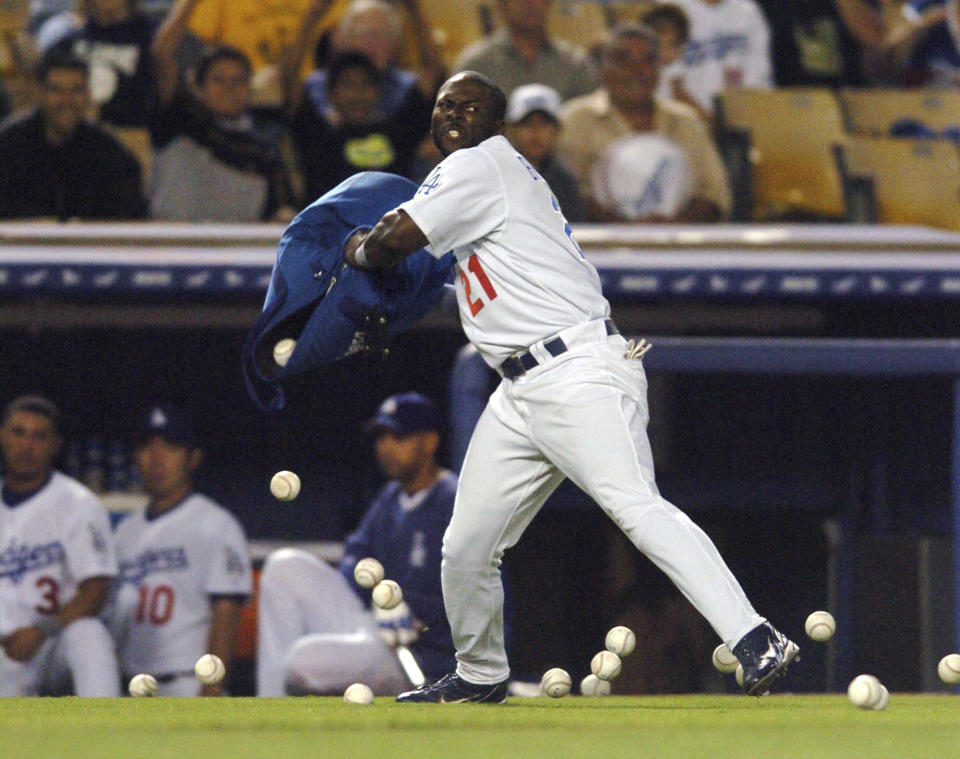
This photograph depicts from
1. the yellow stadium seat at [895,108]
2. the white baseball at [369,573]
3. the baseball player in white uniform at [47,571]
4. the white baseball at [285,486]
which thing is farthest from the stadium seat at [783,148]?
the white baseball at [285,486]

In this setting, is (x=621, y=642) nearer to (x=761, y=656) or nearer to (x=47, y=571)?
(x=761, y=656)

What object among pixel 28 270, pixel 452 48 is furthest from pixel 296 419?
pixel 452 48

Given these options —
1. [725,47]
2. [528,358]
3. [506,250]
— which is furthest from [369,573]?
[725,47]

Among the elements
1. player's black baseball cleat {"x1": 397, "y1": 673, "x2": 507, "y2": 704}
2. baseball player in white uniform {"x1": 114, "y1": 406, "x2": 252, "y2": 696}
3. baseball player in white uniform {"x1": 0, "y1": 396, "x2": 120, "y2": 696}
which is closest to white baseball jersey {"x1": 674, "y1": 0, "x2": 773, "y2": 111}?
baseball player in white uniform {"x1": 114, "y1": 406, "x2": 252, "y2": 696}

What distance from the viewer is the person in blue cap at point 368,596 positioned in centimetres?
558

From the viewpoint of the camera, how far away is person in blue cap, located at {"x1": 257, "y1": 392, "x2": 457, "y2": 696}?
5582 millimetres

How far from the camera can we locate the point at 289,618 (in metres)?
5.89

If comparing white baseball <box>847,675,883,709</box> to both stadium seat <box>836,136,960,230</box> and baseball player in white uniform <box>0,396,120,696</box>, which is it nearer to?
baseball player in white uniform <box>0,396,120,696</box>

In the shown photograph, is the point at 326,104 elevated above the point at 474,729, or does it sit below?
above

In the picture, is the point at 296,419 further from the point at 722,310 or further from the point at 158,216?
the point at 722,310

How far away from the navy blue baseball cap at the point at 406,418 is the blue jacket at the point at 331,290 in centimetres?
146

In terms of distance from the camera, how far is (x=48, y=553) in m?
5.91

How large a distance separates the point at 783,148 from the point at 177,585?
3.23 meters

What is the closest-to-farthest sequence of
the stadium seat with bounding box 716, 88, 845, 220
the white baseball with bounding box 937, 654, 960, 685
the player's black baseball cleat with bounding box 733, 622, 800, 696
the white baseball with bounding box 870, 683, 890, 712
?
the player's black baseball cleat with bounding box 733, 622, 800, 696 < the white baseball with bounding box 870, 683, 890, 712 < the white baseball with bounding box 937, 654, 960, 685 < the stadium seat with bounding box 716, 88, 845, 220
